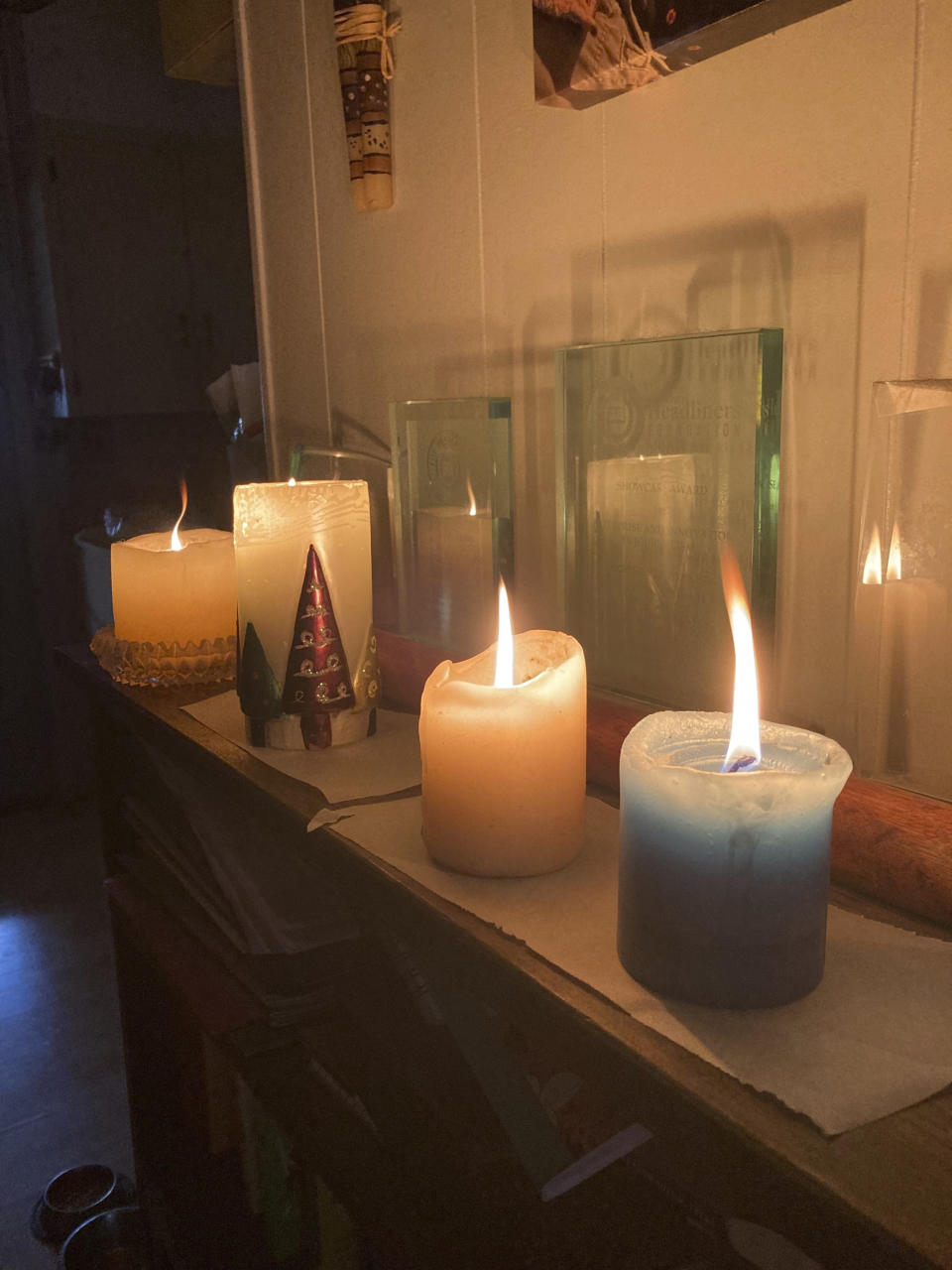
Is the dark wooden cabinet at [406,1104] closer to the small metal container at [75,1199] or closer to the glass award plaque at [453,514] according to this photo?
the small metal container at [75,1199]

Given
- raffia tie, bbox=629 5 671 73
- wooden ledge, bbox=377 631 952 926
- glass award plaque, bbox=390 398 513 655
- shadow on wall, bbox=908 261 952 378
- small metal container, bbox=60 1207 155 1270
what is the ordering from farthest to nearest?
1. small metal container, bbox=60 1207 155 1270
2. glass award plaque, bbox=390 398 513 655
3. raffia tie, bbox=629 5 671 73
4. shadow on wall, bbox=908 261 952 378
5. wooden ledge, bbox=377 631 952 926

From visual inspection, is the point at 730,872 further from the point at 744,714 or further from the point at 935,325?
the point at 935,325

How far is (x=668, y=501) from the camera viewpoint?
728mm

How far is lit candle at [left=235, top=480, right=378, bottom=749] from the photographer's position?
804mm

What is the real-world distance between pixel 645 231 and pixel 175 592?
534 millimetres

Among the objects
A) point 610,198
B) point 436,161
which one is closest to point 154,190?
point 436,161

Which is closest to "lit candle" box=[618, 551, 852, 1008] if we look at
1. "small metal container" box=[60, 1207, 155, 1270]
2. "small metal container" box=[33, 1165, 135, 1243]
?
"small metal container" box=[60, 1207, 155, 1270]

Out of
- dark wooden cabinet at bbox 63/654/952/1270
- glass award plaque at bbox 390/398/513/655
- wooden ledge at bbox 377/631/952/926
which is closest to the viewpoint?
dark wooden cabinet at bbox 63/654/952/1270

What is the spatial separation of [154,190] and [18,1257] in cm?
274

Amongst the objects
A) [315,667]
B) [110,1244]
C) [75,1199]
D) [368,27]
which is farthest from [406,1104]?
[368,27]

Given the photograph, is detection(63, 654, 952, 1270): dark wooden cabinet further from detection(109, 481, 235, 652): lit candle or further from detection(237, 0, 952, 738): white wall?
detection(237, 0, 952, 738): white wall

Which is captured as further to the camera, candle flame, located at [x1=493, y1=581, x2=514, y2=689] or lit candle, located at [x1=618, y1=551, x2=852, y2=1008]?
candle flame, located at [x1=493, y1=581, x2=514, y2=689]

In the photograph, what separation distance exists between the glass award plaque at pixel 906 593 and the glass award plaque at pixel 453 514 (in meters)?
0.36

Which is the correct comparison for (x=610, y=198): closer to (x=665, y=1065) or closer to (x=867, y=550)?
(x=867, y=550)
